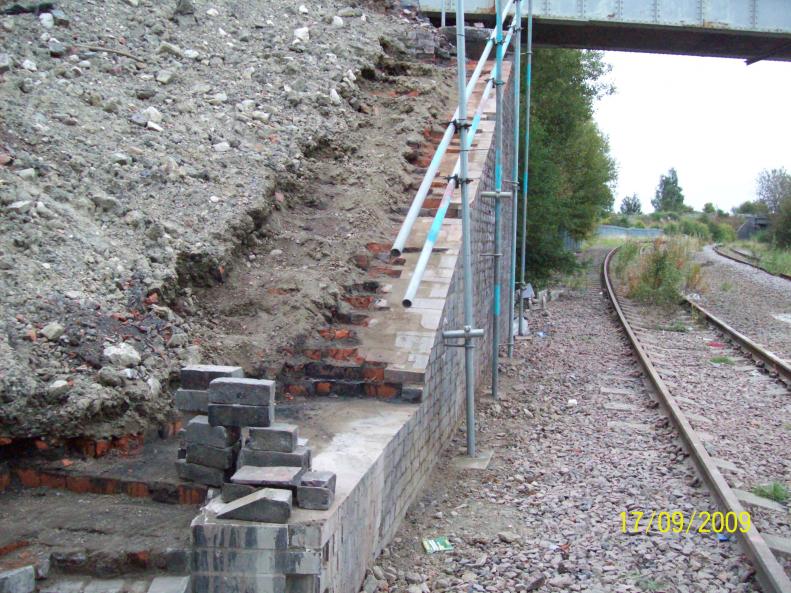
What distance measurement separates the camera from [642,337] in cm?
1173

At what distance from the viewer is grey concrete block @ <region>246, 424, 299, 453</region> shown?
330 cm

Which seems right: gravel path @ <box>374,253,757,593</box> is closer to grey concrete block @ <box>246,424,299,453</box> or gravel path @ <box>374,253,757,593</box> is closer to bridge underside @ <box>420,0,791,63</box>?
grey concrete block @ <box>246,424,299,453</box>

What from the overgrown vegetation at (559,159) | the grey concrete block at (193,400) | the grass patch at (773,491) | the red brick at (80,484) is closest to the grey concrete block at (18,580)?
the red brick at (80,484)

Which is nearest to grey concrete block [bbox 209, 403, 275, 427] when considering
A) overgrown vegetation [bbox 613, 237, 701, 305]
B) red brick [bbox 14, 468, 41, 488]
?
red brick [bbox 14, 468, 41, 488]

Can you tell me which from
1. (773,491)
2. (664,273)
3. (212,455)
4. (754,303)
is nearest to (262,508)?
(212,455)

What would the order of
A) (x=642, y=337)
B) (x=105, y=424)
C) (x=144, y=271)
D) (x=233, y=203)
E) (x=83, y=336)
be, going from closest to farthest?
(x=105, y=424) → (x=83, y=336) → (x=144, y=271) → (x=233, y=203) → (x=642, y=337)

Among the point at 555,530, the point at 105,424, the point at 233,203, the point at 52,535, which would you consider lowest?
the point at 555,530

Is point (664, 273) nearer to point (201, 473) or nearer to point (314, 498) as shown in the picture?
point (201, 473)

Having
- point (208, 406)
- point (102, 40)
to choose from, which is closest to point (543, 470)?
point (208, 406)

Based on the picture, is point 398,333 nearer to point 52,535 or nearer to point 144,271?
point 144,271

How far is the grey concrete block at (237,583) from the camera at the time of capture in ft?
10.0

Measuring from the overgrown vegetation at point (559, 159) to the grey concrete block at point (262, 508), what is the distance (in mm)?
12374

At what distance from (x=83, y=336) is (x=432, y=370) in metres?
2.43

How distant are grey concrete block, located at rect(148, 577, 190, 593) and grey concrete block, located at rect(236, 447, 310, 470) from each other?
1.81 ft
